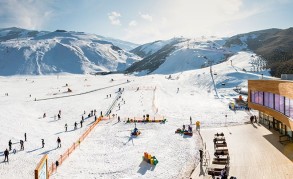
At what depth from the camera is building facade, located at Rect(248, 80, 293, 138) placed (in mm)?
29109

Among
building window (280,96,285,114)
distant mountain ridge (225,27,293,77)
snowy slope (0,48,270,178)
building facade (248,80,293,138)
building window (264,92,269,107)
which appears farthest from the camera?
distant mountain ridge (225,27,293,77)

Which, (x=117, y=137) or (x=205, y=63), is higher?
(x=205, y=63)

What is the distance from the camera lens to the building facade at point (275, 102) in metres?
29.1

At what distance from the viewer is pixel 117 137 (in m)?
40.0

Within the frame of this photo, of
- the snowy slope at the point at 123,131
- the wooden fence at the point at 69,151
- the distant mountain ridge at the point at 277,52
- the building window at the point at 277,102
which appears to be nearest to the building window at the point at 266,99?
the building window at the point at 277,102

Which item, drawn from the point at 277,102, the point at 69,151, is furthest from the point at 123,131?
the point at 277,102

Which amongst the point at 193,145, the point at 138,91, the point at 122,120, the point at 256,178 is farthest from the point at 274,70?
the point at 256,178

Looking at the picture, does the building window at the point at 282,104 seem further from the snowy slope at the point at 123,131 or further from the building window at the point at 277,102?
the snowy slope at the point at 123,131

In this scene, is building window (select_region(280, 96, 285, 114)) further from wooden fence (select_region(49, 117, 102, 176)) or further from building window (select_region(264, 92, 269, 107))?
wooden fence (select_region(49, 117, 102, 176))

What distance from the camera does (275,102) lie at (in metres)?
33.7

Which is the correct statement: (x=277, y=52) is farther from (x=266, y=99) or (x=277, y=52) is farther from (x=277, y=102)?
(x=277, y=102)

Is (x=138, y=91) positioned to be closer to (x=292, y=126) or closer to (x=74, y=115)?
(x=74, y=115)

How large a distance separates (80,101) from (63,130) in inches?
931

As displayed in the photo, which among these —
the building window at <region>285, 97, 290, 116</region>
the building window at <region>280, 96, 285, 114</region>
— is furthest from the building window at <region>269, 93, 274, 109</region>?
the building window at <region>285, 97, 290, 116</region>
